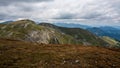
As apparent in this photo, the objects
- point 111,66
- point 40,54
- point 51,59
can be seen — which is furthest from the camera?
point 40,54

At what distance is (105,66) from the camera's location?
29469 millimetres

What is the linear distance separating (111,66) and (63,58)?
28.2 ft

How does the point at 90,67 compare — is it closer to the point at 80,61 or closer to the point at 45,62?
the point at 80,61

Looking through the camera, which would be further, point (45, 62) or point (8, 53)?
point (8, 53)

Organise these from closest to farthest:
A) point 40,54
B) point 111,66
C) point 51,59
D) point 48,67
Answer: point 48,67
point 111,66
point 51,59
point 40,54

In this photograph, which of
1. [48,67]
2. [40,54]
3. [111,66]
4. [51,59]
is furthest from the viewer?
[40,54]

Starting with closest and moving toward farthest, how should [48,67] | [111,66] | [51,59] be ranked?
[48,67] < [111,66] < [51,59]

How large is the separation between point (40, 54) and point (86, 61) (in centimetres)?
933

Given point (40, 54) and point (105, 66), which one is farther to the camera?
point (40, 54)

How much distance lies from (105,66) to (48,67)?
944 cm

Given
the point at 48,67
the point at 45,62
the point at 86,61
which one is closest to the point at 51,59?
the point at 45,62

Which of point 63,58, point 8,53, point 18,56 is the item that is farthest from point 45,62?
point 8,53

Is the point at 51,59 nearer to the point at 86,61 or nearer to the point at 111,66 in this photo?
the point at 86,61

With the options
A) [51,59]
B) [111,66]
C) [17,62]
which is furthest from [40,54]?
[111,66]
